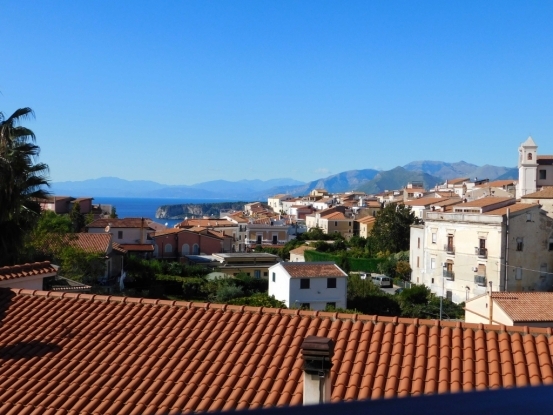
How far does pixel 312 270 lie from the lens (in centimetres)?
3794

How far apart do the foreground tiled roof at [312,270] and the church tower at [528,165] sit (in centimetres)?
3901

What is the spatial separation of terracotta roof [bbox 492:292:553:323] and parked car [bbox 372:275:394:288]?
2713cm

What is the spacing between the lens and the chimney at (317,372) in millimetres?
6070

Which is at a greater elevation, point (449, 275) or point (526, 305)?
point (526, 305)

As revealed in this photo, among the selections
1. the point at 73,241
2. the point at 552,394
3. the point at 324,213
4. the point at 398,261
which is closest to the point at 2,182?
the point at 552,394

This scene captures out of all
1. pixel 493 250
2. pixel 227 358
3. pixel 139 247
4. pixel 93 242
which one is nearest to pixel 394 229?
pixel 493 250

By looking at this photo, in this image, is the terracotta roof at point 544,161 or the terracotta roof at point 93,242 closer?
the terracotta roof at point 93,242

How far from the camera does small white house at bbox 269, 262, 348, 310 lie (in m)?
36.9

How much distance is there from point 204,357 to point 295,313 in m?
1.50

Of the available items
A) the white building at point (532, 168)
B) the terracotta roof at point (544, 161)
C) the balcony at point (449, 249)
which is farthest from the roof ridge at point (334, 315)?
the terracotta roof at point (544, 161)

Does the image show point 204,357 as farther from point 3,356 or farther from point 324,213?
point 324,213

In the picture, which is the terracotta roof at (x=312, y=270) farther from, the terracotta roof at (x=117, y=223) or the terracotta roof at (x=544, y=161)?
the terracotta roof at (x=544, y=161)

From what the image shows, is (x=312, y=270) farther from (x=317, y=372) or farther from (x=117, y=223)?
(x=317, y=372)

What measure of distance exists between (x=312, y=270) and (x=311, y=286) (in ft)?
3.60
